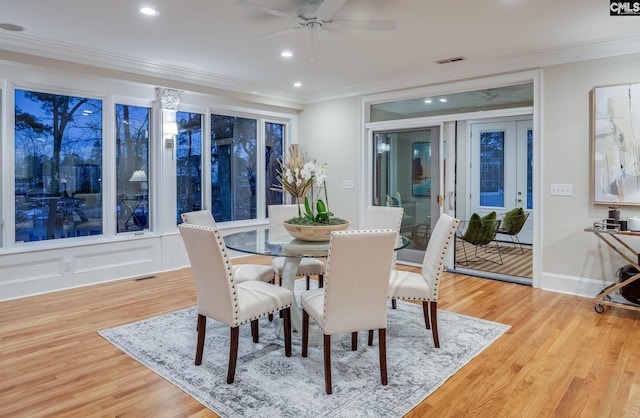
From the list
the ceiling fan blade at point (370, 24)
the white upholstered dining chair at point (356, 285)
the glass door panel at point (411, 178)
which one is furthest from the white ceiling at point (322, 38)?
the white upholstered dining chair at point (356, 285)

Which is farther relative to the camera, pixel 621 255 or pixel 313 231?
pixel 621 255

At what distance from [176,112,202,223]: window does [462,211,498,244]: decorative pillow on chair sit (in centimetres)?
387

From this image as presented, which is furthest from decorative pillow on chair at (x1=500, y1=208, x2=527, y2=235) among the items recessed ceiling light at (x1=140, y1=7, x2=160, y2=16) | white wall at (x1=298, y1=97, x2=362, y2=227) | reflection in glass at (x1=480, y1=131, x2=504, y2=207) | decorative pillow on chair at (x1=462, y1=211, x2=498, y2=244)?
recessed ceiling light at (x1=140, y1=7, x2=160, y2=16)

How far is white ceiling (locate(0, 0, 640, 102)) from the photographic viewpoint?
329 cm

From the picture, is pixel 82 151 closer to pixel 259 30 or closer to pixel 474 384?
pixel 259 30

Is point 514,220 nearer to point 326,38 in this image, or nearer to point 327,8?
point 326,38

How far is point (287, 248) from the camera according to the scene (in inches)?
116

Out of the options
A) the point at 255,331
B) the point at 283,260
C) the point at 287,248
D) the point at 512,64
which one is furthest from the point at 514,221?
the point at 255,331

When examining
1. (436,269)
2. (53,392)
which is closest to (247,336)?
(53,392)

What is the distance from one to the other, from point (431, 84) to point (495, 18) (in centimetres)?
192

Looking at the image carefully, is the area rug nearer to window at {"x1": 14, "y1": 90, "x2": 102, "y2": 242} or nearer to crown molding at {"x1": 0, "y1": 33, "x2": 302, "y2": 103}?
window at {"x1": 14, "y1": 90, "x2": 102, "y2": 242}

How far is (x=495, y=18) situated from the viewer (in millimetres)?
3512

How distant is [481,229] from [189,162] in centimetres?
419

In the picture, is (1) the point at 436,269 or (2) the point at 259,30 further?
(2) the point at 259,30
